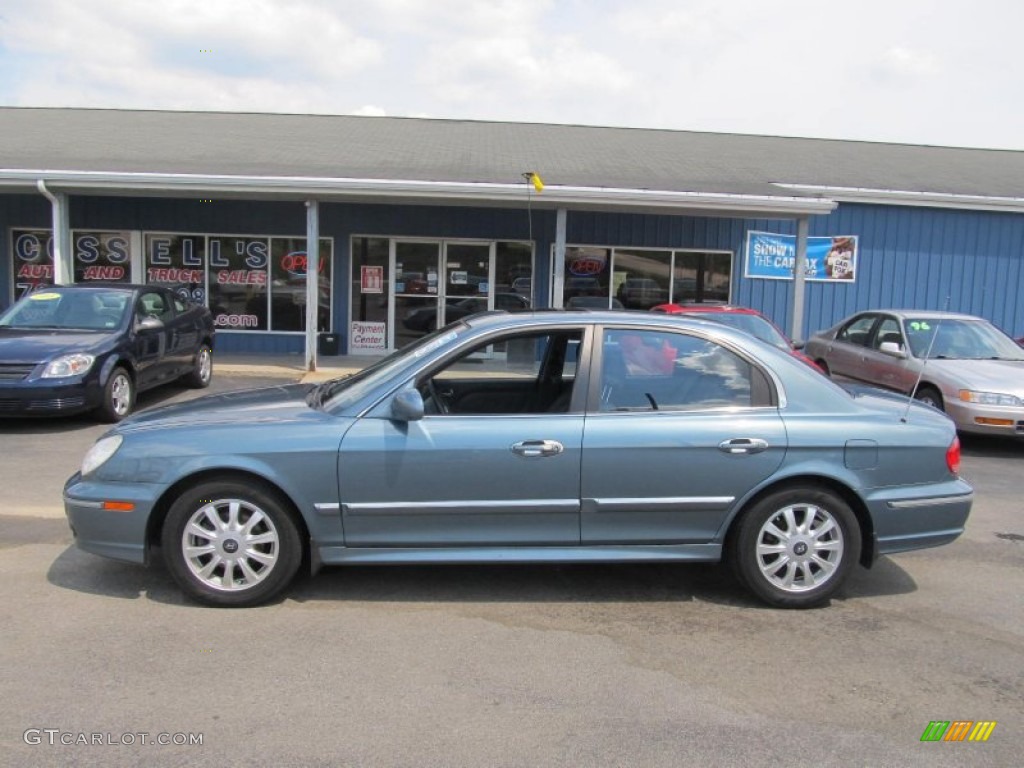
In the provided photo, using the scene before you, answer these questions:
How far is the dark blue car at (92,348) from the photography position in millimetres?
8375

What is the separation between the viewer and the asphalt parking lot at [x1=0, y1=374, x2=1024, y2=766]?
3.06m

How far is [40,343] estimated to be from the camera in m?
8.73

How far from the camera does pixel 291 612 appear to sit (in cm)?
421

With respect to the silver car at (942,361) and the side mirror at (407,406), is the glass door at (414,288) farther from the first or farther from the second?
the side mirror at (407,406)

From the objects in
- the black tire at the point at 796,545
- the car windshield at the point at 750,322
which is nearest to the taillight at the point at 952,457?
the black tire at the point at 796,545

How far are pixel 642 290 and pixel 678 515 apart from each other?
12.3 metres

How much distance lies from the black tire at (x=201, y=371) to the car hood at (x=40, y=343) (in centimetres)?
223

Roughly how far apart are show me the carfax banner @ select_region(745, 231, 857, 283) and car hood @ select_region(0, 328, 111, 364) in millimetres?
11615

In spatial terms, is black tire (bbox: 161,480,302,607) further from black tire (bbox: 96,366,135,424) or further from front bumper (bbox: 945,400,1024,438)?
front bumper (bbox: 945,400,1024,438)

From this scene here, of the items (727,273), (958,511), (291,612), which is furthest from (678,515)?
(727,273)

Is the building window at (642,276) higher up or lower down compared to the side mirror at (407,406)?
higher up

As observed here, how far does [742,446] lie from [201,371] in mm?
9184

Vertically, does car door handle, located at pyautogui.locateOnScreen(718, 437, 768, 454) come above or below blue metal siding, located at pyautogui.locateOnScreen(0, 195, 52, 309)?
below

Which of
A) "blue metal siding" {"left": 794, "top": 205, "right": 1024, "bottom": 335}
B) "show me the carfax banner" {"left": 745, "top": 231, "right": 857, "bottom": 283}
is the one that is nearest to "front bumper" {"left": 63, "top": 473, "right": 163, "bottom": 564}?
"show me the carfax banner" {"left": 745, "top": 231, "right": 857, "bottom": 283}
